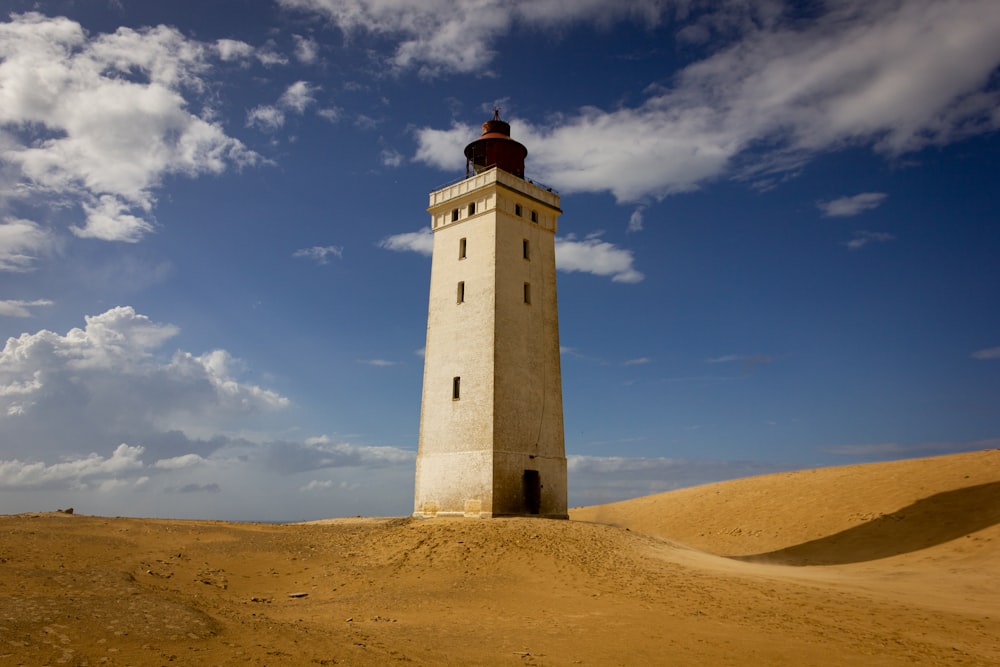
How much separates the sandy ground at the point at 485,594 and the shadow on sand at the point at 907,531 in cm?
10

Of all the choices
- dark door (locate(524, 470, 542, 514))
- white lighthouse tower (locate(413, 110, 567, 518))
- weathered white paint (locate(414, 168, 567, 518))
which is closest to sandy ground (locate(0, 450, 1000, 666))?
weathered white paint (locate(414, 168, 567, 518))

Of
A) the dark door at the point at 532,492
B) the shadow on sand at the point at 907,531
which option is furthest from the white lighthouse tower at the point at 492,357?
the shadow on sand at the point at 907,531

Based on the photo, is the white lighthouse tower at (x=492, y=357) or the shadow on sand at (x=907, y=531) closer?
the shadow on sand at (x=907, y=531)

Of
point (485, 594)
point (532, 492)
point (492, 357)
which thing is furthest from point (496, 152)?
point (485, 594)

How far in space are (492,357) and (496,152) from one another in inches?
376

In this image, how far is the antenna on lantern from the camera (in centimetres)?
2736

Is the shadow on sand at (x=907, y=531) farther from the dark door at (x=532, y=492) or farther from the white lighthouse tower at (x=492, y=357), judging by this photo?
the white lighthouse tower at (x=492, y=357)

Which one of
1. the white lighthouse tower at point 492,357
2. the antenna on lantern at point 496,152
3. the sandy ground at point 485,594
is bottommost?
the sandy ground at point 485,594

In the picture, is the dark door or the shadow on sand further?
the dark door

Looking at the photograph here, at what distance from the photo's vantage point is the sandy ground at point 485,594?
913 centimetres

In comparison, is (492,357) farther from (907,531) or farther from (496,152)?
(907,531)

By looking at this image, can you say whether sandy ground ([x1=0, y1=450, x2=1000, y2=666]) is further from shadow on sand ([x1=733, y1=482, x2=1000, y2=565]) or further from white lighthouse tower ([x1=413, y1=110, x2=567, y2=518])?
white lighthouse tower ([x1=413, y1=110, x2=567, y2=518])

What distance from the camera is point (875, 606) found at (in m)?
13.3

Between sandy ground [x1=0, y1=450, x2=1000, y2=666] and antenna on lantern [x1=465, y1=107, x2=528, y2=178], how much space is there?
1494 cm
